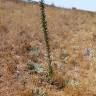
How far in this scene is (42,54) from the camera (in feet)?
56.3

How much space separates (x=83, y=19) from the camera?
91.8 feet

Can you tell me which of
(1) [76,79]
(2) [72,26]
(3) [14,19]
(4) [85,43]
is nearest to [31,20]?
(3) [14,19]

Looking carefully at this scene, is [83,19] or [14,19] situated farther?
[83,19]

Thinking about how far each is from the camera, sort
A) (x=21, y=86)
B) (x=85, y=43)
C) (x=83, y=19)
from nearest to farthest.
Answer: (x=21, y=86), (x=85, y=43), (x=83, y=19)

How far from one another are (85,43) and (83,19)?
25.5 feet

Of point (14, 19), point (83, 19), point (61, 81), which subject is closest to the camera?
point (61, 81)

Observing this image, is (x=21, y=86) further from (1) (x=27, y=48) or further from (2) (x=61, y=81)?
(1) (x=27, y=48)

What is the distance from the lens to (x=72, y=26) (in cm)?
2492

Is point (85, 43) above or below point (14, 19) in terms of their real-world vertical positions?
below

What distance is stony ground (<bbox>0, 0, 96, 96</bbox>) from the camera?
1287 cm

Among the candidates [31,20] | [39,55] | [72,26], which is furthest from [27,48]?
[72,26]

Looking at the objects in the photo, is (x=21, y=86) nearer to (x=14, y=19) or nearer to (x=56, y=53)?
(x=56, y=53)

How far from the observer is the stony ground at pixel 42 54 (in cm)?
1287

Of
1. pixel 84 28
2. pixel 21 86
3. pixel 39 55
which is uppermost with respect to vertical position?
pixel 84 28
